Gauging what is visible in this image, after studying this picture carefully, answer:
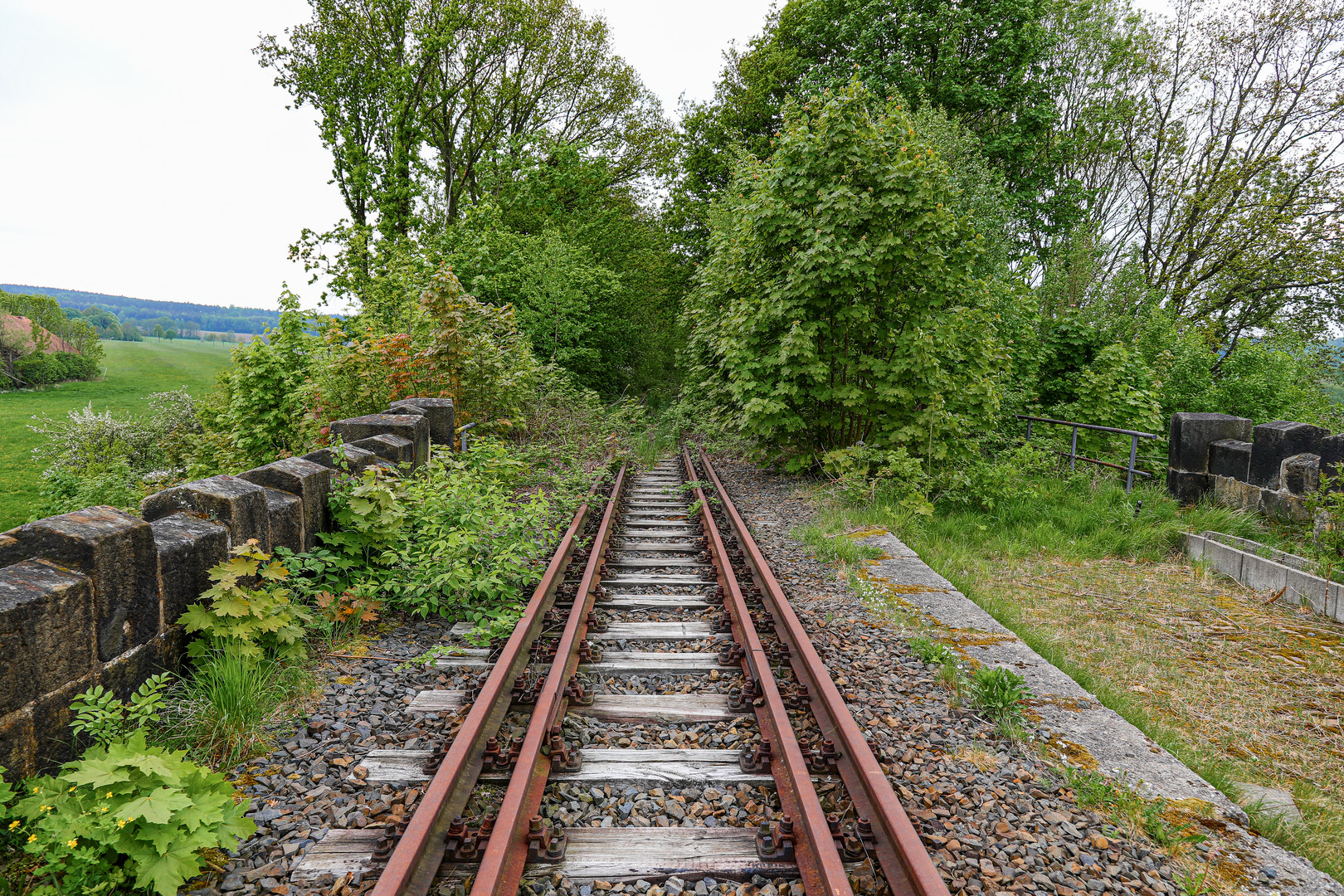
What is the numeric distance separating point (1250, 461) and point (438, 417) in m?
8.92

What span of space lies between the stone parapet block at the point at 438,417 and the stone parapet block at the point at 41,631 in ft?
14.7

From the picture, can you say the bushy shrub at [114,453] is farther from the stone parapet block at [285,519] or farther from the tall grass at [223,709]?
the tall grass at [223,709]

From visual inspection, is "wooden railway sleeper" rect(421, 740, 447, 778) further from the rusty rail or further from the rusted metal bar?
the rusted metal bar

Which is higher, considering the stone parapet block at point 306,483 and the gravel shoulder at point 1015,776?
the stone parapet block at point 306,483

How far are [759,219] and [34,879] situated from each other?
30.4 ft

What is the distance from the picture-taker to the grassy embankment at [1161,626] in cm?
325

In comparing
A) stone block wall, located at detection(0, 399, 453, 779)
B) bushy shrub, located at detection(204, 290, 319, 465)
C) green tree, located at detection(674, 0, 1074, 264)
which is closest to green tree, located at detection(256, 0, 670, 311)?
green tree, located at detection(674, 0, 1074, 264)

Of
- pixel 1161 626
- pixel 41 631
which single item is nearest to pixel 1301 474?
pixel 1161 626

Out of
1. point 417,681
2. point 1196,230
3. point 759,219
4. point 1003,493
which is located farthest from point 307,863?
point 1196,230

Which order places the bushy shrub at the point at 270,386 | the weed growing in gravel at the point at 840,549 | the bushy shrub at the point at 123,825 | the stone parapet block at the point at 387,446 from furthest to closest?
the bushy shrub at the point at 270,386, the weed growing in gravel at the point at 840,549, the stone parapet block at the point at 387,446, the bushy shrub at the point at 123,825

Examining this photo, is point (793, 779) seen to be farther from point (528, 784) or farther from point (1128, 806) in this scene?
point (1128, 806)

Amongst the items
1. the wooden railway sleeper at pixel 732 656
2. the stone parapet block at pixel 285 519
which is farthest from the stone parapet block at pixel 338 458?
the wooden railway sleeper at pixel 732 656

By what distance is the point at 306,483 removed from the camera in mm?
4211

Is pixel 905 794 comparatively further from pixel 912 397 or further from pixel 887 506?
pixel 912 397
